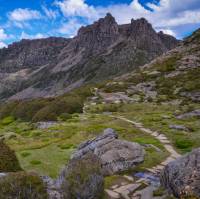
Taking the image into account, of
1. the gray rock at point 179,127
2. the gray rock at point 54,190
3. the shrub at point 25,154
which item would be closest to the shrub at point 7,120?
the shrub at point 25,154

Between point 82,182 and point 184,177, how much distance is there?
4.67m

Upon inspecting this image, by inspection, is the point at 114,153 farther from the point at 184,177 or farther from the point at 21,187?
the point at 21,187

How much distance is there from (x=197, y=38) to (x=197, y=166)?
137 metres

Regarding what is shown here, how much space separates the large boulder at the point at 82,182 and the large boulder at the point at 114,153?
5157 millimetres

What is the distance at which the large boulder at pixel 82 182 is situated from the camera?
15470 mm

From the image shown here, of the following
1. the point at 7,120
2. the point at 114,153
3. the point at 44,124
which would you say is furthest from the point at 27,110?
the point at 114,153

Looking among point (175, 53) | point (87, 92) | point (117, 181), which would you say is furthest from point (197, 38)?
point (117, 181)

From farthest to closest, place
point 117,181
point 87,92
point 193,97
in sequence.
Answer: point 87,92 < point 193,97 < point 117,181

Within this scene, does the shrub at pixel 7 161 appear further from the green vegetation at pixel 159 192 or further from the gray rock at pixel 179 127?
the gray rock at pixel 179 127

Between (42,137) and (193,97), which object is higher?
(193,97)

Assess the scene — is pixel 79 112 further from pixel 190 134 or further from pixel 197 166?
pixel 197 166

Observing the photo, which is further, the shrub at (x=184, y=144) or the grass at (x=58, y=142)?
the shrub at (x=184, y=144)

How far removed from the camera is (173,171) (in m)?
16.1

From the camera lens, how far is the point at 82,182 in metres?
15.7
